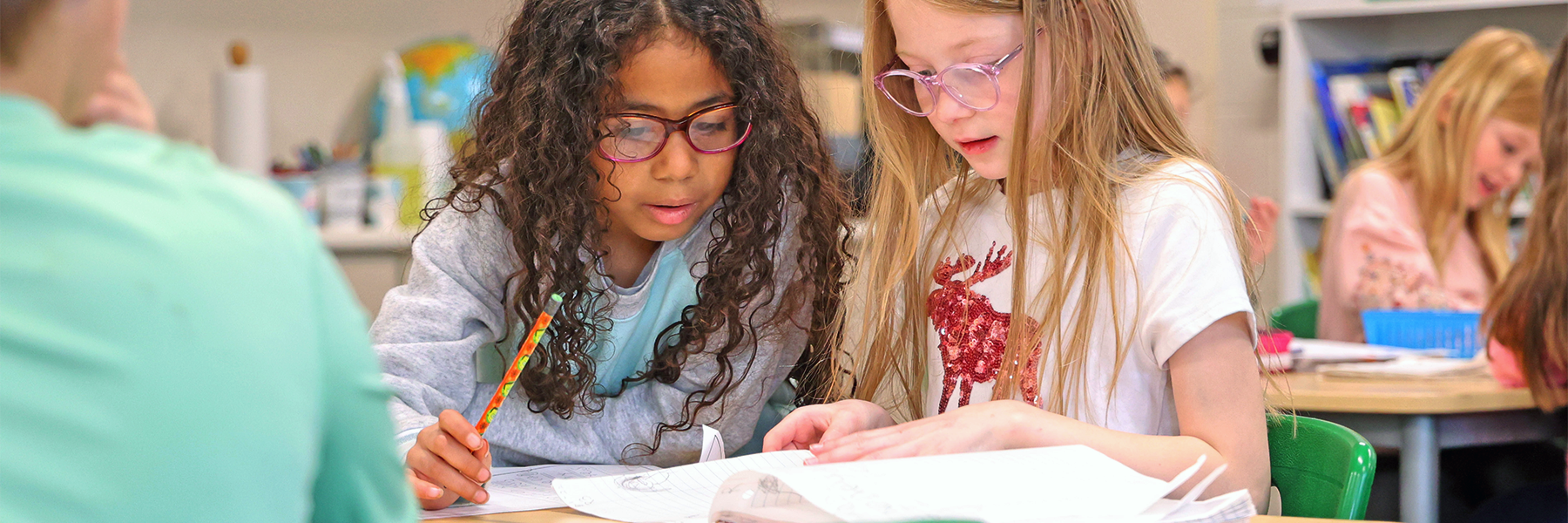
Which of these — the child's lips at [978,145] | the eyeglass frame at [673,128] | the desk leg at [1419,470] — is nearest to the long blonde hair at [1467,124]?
the desk leg at [1419,470]

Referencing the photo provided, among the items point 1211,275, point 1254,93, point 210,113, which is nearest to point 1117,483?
point 1211,275

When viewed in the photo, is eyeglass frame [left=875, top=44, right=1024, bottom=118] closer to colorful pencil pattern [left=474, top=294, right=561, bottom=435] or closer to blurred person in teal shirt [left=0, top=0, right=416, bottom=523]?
colorful pencil pattern [left=474, top=294, right=561, bottom=435]

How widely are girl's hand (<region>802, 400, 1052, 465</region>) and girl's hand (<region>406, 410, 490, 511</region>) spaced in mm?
248

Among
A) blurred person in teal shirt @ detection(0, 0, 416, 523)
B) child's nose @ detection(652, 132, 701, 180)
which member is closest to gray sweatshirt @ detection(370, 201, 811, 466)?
child's nose @ detection(652, 132, 701, 180)

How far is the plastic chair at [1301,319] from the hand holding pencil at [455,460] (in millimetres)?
1989

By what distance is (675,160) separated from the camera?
3.71 feet

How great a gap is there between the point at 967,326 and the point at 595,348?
358 mm

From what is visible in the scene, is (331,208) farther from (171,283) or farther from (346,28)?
(171,283)

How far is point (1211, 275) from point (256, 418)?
28.7 inches

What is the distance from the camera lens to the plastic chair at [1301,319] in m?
2.50

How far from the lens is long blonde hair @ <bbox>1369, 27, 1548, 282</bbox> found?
8.05ft

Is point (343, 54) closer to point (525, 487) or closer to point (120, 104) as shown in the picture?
point (525, 487)

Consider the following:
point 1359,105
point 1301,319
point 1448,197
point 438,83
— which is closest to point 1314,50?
point 1359,105

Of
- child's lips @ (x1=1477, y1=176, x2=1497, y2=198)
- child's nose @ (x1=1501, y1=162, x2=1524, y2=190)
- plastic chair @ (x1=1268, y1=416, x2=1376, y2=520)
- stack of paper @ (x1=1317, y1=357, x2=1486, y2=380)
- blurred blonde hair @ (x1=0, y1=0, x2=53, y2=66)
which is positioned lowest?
stack of paper @ (x1=1317, y1=357, x2=1486, y2=380)
